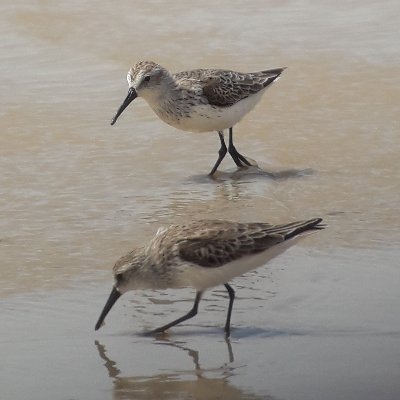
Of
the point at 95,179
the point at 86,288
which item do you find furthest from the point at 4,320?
the point at 95,179

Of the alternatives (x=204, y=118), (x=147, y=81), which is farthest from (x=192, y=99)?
(x=147, y=81)

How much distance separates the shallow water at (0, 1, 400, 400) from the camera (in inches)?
243

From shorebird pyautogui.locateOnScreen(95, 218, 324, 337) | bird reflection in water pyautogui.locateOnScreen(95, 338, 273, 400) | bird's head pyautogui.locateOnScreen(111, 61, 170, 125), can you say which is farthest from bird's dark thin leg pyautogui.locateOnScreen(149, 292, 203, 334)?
bird's head pyautogui.locateOnScreen(111, 61, 170, 125)

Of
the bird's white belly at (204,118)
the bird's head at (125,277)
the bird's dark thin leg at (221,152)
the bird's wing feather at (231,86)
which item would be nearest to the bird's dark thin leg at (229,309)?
the bird's head at (125,277)

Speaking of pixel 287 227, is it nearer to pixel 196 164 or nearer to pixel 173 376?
pixel 173 376

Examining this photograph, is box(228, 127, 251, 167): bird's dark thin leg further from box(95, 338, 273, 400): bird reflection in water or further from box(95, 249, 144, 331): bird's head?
box(95, 338, 273, 400): bird reflection in water

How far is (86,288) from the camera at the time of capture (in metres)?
7.30

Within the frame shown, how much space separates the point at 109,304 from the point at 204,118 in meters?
3.62

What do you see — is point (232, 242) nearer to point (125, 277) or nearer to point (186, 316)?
point (186, 316)

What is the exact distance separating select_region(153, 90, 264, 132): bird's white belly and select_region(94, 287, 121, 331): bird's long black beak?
3422mm

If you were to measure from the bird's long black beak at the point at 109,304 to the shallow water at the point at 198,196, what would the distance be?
7 centimetres

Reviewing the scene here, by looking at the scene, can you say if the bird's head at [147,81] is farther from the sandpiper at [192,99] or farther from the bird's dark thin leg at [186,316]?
the bird's dark thin leg at [186,316]

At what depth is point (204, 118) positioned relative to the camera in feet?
32.9

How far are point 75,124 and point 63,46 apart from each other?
2366 millimetres
